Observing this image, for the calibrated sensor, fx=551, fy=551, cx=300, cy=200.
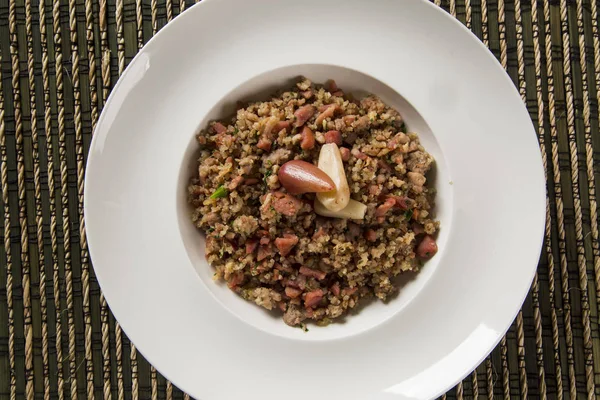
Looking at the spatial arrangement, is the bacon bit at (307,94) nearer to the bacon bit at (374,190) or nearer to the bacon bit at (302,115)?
the bacon bit at (302,115)

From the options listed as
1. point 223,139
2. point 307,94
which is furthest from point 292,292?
point 307,94

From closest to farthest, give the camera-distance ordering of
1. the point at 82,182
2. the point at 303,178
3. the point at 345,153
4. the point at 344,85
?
the point at 303,178
the point at 345,153
the point at 344,85
the point at 82,182

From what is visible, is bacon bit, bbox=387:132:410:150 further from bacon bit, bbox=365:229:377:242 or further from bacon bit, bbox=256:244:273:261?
bacon bit, bbox=256:244:273:261

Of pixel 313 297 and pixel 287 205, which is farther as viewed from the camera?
pixel 313 297

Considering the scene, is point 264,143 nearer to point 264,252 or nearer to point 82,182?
point 264,252

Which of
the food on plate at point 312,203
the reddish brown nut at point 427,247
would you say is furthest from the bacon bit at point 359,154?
the reddish brown nut at point 427,247

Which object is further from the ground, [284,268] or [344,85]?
[344,85]

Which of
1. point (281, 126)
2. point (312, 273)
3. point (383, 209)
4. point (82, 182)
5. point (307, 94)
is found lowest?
A: point (312, 273)
